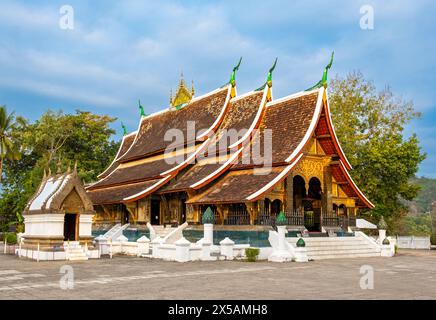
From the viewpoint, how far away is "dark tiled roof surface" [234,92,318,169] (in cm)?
1970

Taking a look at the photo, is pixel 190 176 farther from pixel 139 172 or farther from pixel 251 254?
pixel 251 254

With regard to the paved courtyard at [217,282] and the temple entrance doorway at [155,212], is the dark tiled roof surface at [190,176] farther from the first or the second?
the paved courtyard at [217,282]

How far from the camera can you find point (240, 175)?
2005 cm

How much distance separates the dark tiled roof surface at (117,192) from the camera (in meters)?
23.4

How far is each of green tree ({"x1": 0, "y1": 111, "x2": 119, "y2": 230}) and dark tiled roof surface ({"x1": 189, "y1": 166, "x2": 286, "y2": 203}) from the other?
22.1 m

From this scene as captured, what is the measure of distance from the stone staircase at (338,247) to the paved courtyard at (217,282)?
9.08ft

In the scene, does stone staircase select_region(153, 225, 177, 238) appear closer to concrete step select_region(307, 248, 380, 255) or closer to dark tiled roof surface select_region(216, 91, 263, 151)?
dark tiled roof surface select_region(216, 91, 263, 151)

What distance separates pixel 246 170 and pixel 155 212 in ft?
21.7

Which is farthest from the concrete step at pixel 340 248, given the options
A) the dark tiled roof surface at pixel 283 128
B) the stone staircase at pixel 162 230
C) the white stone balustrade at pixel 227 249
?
the stone staircase at pixel 162 230

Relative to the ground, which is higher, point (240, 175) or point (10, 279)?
point (240, 175)

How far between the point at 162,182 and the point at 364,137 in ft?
50.5

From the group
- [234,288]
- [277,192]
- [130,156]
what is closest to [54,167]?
[130,156]

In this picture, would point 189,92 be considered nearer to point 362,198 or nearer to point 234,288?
point 362,198

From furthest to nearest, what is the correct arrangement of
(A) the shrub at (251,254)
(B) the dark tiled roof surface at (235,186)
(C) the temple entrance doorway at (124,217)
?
(C) the temple entrance doorway at (124,217) < (B) the dark tiled roof surface at (235,186) < (A) the shrub at (251,254)
